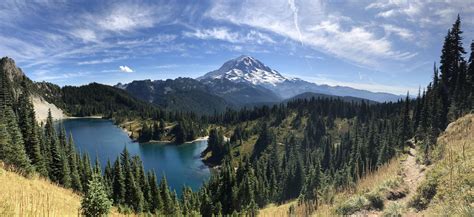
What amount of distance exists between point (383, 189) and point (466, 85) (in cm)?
7719

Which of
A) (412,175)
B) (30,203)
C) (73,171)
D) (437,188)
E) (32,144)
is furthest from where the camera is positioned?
(73,171)

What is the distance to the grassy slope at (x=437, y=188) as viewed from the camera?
10453mm

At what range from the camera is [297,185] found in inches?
4510

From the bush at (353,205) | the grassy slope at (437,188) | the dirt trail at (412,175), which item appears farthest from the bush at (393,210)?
the dirt trail at (412,175)

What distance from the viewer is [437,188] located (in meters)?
12.2

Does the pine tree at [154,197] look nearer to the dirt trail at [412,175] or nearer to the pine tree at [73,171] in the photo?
the pine tree at [73,171]

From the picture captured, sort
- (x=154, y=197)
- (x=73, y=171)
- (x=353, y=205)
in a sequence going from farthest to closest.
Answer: (x=73, y=171) → (x=154, y=197) → (x=353, y=205)

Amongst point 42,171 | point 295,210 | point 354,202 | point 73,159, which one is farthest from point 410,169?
point 73,159

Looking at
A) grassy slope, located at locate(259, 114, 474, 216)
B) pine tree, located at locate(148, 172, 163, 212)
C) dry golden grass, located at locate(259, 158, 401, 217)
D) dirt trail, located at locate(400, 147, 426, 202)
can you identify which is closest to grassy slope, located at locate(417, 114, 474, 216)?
grassy slope, located at locate(259, 114, 474, 216)

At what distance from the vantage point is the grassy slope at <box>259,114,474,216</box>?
10453 millimetres

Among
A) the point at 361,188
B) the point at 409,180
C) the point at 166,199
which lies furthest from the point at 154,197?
the point at 409,180

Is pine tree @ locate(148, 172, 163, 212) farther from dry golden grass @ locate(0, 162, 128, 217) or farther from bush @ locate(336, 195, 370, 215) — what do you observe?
bush @ locate(336, 195, 370, 215)

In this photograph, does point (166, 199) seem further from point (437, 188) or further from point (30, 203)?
point (437, 188)

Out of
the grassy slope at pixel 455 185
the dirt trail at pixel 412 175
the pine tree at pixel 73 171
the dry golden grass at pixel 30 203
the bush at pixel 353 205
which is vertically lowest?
the pine tree at pixel 73 171
